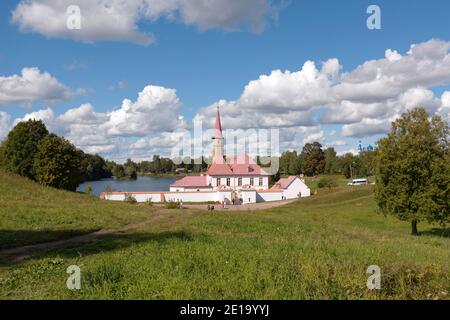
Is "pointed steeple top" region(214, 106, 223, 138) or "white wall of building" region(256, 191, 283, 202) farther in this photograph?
"pointed steeple top" region(214, 106, 223, 138)

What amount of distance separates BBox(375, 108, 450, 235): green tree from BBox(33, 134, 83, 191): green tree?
133 ft

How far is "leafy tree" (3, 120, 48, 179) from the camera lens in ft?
178

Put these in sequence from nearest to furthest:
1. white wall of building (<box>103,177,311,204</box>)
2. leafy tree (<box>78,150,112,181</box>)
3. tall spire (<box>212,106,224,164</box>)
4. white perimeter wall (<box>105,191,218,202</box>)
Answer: white perimeter wall (<box>105,191,218,202</box>) → white wall of building (<box>103,177,311,204</box>) → tall spire (<box>212,106,224,164</box>) → leafy tree (<box>78,150,112,181</box>)

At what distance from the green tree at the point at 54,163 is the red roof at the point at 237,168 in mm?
34473

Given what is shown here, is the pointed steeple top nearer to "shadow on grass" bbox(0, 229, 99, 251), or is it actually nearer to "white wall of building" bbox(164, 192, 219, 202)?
"white wall of building" bbox(164, 192, 219, 202)

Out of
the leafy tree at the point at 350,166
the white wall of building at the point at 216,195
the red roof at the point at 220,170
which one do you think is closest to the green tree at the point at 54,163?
the white wall of building at the point at 216,195

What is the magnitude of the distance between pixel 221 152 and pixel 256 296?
87.8 m

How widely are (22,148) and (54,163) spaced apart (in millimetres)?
7070

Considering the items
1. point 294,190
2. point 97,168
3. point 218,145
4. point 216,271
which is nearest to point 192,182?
point 218,145

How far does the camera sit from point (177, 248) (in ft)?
39.6

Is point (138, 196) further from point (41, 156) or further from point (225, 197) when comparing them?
point (41, 156)

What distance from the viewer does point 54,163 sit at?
51531mm

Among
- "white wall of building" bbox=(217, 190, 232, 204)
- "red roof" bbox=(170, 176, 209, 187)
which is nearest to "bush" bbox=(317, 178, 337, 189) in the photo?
"white wall of building" bbox=(217, 190, 232, 204)
